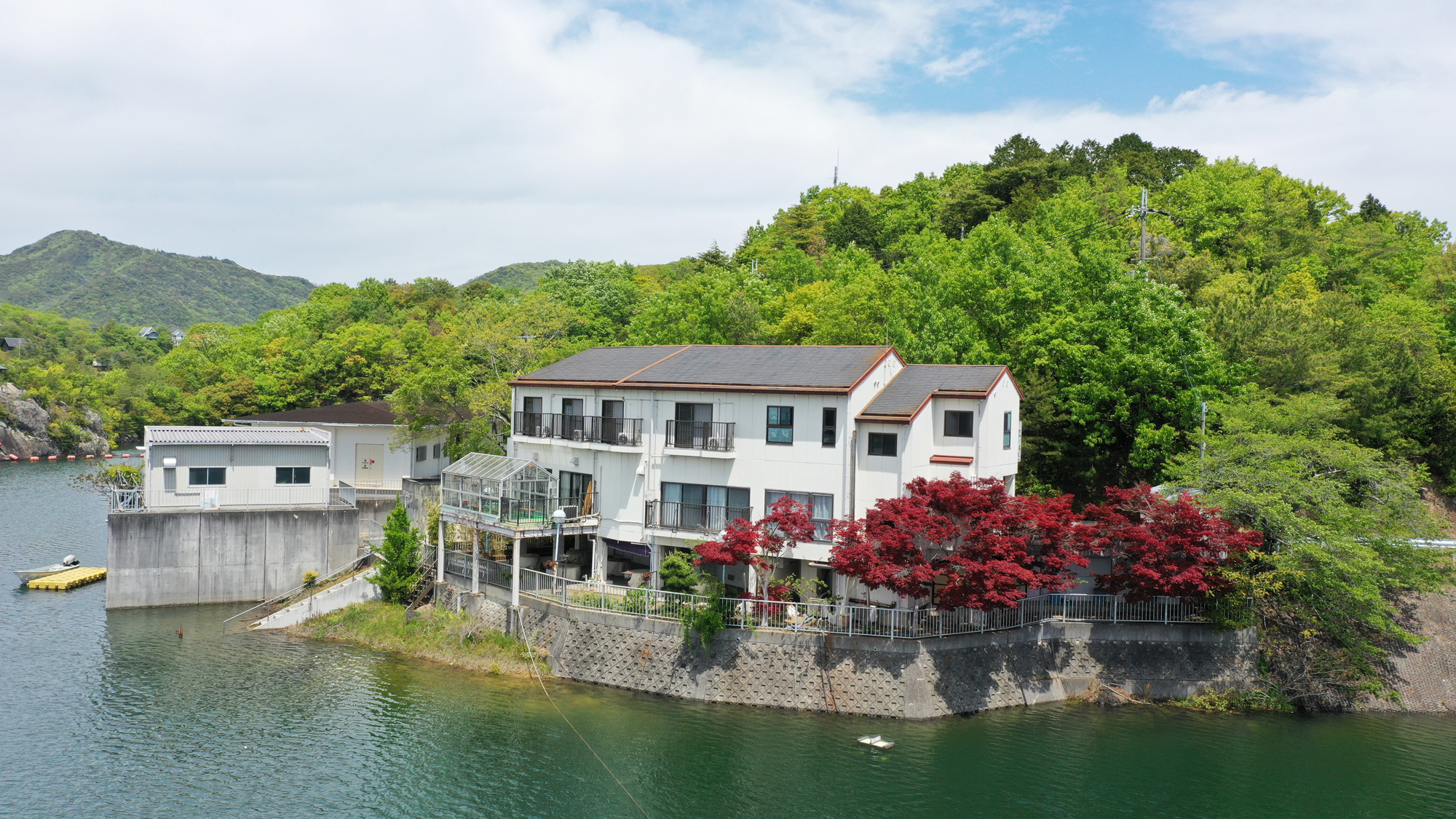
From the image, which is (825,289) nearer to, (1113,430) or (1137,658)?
(1113,430)

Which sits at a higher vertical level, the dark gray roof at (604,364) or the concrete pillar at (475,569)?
the dark gray roof at (604,364)

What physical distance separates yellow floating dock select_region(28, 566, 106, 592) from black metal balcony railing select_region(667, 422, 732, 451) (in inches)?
1292

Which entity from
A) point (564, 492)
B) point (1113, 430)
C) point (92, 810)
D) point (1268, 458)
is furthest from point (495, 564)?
point (1268, 458)

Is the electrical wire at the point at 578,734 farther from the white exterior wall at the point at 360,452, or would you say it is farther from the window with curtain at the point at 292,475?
the white exterior wall at the point at 360,452

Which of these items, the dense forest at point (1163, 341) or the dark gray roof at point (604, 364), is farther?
the dark gray roof at point (604, 364)

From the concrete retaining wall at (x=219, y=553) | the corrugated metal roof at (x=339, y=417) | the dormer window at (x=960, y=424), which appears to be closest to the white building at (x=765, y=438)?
the dormer window at (x=960, y=424)

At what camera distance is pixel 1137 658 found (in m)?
31.1

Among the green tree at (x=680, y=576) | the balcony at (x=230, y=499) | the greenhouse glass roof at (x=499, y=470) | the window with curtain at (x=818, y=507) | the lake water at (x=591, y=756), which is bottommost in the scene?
A: the lake water at (x=591, y=756)

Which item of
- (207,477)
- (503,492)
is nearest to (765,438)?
(503,492)

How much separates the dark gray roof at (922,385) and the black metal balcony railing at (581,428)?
9562mm

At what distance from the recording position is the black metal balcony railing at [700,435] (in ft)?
110

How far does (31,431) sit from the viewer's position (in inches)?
3885

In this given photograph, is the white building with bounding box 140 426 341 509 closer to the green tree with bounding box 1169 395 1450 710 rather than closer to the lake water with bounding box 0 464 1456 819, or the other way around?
the lake water with bounding box 0 464 1456 819

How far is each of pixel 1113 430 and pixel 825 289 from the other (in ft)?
75.2
